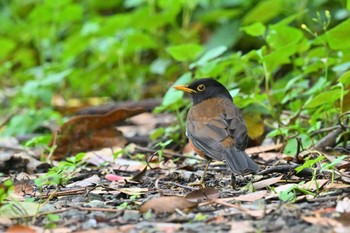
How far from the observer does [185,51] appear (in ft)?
19.7

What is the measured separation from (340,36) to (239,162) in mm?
1312

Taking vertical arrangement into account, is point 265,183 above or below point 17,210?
below

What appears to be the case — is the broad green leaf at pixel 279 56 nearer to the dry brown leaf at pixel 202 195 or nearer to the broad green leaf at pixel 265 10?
the broad green leaf at pixel 265 10

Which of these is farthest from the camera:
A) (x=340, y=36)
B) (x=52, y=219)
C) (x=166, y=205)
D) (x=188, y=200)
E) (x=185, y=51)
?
(x=185, y=51)

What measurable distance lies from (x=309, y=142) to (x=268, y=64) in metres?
0.70

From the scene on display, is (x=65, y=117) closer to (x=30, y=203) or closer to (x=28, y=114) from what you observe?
(x=28, y=114)

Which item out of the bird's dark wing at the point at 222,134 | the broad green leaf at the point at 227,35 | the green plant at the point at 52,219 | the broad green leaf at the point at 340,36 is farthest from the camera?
the broad green leaf at the point at 227,35

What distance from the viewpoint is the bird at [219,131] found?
13.8ft

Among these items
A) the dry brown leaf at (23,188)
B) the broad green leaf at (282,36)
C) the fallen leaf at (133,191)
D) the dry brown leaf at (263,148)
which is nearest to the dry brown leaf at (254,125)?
the dry brown leaf at (263,148)

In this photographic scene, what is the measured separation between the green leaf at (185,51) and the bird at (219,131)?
746 mm

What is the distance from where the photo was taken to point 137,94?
27.8 feet

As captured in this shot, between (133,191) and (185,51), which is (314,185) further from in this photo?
(185,51)

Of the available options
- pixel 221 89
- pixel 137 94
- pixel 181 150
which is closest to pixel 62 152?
pixel 181 150

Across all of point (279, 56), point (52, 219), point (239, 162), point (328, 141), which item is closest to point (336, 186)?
point (239, 162)
